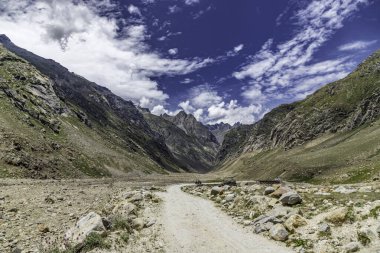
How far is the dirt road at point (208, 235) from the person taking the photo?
2269cm

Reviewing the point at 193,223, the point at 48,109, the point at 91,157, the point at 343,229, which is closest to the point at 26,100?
the point at 48,109

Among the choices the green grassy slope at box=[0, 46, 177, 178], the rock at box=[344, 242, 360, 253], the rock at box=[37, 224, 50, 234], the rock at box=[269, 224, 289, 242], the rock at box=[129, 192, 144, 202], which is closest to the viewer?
the rock at box=[344, 242, 360, 253]

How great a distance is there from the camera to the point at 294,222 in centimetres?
2506

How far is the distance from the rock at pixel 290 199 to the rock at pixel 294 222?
4635 mm

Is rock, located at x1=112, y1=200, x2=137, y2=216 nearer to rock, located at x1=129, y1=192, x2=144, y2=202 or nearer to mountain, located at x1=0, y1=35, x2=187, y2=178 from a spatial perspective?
rock, located at x1=129, y1=192, x2=144, y2=202

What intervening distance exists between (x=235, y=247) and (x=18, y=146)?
93764 mm

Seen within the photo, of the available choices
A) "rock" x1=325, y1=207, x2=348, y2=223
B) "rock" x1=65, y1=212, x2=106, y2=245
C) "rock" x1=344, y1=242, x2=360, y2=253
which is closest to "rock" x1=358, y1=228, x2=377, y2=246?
"rock" x1=344, y1=242, x2=360, y2=253

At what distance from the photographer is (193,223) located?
30469 mm

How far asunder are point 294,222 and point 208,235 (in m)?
6.10

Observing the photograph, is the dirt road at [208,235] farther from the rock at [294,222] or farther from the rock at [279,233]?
the rock at [294,222]

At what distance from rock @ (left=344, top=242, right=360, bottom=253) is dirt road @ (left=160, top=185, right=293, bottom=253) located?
11.4ft

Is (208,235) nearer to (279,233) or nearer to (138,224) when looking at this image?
(279,233)

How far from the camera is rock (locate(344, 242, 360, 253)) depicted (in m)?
19.5

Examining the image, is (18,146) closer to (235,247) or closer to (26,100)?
(26,100)
